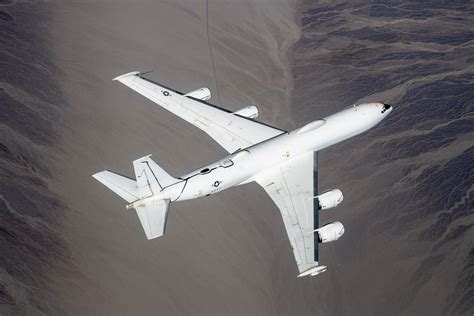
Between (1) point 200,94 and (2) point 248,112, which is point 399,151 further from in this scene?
(1) point 200,94

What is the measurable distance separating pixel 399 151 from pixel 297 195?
14312mm

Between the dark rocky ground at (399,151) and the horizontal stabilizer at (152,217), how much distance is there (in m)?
15.4

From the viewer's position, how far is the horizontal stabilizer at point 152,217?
4037 cm

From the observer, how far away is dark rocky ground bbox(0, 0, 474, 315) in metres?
45.0

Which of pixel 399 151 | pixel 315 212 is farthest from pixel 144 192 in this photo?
pixel 399 151

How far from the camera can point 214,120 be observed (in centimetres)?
Result: 4669

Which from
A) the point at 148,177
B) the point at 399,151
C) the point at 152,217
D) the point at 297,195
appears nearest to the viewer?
the point at 152,217

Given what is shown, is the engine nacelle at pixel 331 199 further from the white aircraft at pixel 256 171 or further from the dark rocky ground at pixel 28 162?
the dark rocky ground at pixel 28 162

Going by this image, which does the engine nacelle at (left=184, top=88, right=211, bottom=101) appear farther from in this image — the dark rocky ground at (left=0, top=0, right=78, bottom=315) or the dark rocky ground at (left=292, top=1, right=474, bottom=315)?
the dark rocky ground at (left=0, top=0, right=78, bottom=315)

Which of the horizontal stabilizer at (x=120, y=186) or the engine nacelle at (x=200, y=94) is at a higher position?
the engine nacelle at (x=200, y=94)

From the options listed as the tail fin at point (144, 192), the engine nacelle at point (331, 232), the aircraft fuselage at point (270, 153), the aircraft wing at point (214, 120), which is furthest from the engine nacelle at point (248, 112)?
the engine nacelle at point (331, 232)

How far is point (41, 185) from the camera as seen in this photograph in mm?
46656

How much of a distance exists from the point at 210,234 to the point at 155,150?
8.87m

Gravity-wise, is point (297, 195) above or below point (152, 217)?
above
